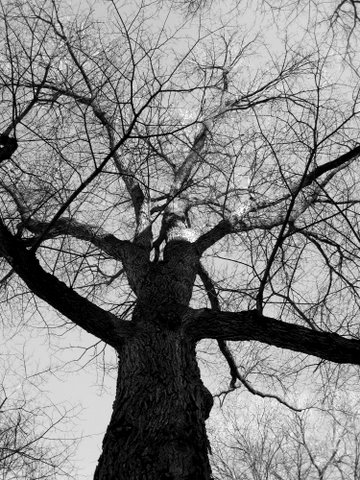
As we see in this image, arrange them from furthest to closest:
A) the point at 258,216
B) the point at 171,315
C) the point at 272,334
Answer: the point at 258,216 → the point at 171,315 → the point at 272,334

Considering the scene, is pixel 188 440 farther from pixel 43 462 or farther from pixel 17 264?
pixel 43 462

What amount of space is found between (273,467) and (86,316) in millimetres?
6297

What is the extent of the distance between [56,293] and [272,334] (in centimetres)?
123

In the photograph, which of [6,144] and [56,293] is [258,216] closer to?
[56,293]

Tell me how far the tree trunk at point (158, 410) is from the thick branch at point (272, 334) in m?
0.15

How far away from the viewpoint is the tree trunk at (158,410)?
206cm

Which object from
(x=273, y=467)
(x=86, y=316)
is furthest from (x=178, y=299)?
(x=273, y=467)

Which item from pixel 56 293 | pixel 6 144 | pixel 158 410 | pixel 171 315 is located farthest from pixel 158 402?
pixel 6 144

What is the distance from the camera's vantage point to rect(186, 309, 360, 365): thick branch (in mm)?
2439

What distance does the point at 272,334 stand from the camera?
260 centimetres

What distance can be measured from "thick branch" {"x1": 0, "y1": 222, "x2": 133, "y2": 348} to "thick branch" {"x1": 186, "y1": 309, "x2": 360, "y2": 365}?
46cm

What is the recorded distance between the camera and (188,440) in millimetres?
2176

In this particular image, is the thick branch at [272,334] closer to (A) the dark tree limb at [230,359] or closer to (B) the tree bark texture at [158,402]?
(B) the tree bark texture at [158,402]

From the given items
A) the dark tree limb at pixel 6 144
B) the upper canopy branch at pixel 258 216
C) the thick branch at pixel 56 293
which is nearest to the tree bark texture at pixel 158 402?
the thick branch at pixel 56 293
